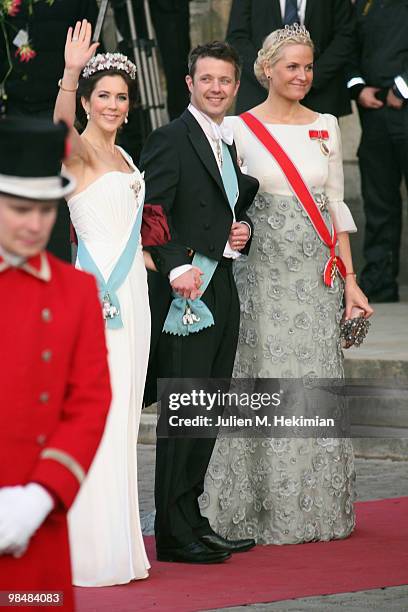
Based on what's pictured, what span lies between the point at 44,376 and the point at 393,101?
7.39 metres

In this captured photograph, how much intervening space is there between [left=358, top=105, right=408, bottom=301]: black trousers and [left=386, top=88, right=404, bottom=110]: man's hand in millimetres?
562

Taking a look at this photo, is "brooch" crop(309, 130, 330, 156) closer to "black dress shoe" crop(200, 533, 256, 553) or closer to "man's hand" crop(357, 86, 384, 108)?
"black dress shoe" crop(200, 533, 256, 553)

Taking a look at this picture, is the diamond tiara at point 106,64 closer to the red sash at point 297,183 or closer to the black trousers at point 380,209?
the red sash at point 297,183

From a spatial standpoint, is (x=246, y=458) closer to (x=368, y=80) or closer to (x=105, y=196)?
(x=105, y=196)

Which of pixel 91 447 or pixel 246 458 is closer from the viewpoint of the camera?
pixel 91 447

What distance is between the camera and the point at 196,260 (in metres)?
6.82

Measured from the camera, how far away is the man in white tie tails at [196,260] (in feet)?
22.3

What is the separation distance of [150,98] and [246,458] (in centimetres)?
501

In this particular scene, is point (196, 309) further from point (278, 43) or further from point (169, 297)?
point (278, 43)

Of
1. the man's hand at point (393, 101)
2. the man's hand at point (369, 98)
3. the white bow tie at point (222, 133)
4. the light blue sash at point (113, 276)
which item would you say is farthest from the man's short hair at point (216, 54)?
the man's hand at point (369, 98)

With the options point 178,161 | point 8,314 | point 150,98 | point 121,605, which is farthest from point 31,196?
point 150,98

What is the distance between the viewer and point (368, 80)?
433 inches

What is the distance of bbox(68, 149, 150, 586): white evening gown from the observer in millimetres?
6309

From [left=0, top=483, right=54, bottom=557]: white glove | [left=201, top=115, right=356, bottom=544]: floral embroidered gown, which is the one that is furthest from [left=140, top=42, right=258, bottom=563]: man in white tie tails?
[left=0, top=483, right=54, bottom=557]: white glove
